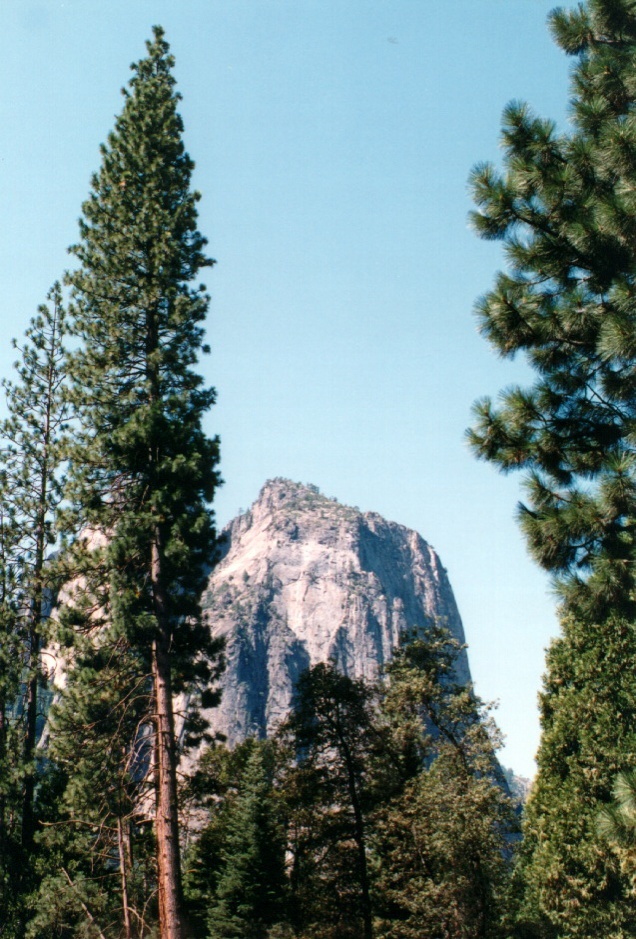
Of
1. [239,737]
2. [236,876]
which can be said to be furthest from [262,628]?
[236,876]

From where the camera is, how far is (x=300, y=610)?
176375 mm

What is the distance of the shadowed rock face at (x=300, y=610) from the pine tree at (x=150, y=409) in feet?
430

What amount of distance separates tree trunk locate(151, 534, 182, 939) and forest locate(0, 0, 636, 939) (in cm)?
5

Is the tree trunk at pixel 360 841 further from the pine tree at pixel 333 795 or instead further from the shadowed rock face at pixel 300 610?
the shadowed rock face at pixel 300 610

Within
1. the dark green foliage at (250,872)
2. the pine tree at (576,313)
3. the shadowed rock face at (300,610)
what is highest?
the shadowed rock face at (300,610)

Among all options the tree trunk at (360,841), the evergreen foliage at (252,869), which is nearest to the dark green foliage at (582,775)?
the tree trunk at (360,841)

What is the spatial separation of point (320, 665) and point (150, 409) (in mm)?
13139

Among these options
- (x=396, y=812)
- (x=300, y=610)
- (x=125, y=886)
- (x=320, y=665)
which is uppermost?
(x=300, y=610)

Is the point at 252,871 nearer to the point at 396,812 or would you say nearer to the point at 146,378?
the point at 396,812

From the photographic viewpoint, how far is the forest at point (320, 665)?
849 cm

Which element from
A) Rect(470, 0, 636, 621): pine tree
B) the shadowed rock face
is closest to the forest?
Rect(470, 0, 636, 621): pine tree

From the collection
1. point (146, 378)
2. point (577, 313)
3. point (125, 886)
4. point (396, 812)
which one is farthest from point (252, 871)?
point (577, 313)

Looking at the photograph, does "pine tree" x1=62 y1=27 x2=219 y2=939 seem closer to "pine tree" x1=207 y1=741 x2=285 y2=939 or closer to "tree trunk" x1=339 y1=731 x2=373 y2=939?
"tree trunk" x1=339 y1=731 x2=373 y2=939

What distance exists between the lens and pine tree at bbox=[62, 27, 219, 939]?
531 inches
